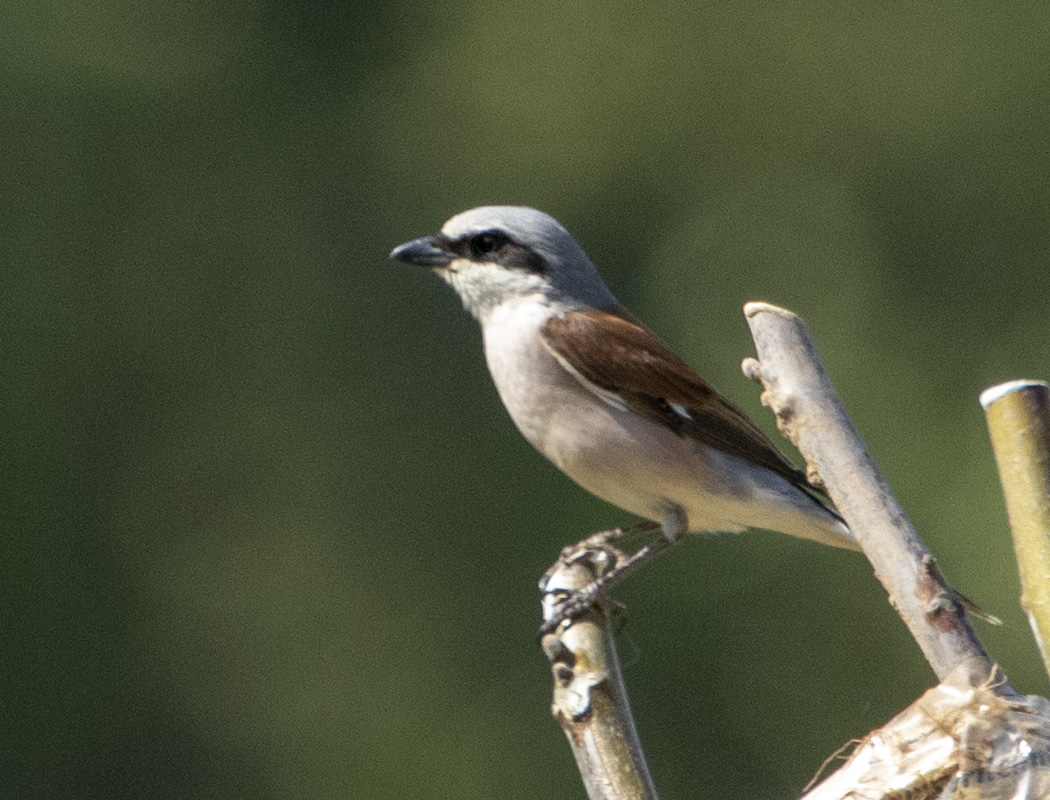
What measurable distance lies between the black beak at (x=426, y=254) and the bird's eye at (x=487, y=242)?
0.05 m

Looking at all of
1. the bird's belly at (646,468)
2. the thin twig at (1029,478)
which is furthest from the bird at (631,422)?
the thin twig at (1029,478)

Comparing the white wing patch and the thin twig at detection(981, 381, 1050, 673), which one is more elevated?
the white wing patch

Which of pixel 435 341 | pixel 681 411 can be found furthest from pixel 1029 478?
pixel 435 341

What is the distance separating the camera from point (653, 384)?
2.81 metres

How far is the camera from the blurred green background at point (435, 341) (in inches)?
237

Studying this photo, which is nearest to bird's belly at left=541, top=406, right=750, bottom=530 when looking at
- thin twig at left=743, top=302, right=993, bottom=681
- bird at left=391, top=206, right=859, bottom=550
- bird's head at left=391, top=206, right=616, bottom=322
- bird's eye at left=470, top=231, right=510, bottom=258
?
bird at left=391, top=206, right=859, bottom=550

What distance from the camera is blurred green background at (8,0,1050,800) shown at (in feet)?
19.7

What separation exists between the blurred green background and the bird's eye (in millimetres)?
2401

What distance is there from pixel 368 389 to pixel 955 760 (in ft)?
19.6

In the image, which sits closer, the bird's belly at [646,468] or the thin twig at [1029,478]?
the thin twig at [1029,478]

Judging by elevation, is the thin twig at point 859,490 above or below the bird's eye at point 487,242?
below

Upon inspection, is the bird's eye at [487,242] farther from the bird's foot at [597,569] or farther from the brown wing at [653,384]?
the bird's foot at [597,569]

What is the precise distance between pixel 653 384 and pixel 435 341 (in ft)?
13.4

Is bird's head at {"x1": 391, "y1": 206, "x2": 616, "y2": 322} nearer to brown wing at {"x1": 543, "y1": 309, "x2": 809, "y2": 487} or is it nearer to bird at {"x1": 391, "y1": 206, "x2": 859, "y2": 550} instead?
bird at {"x1": 391, "y1": 206, "x2": 859, "y2": 550}
